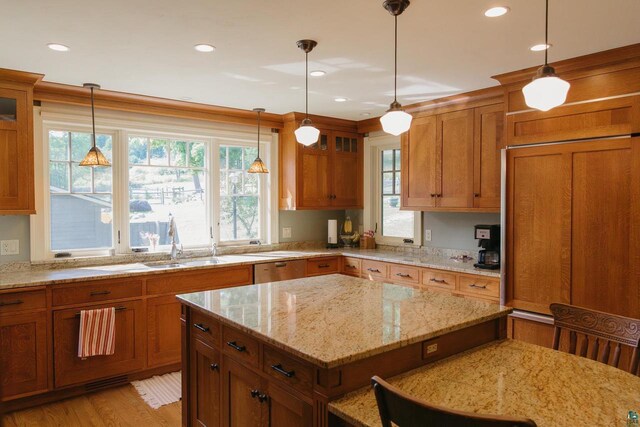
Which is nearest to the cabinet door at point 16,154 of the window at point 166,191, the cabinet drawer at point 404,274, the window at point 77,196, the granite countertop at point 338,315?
the window at point 77,196

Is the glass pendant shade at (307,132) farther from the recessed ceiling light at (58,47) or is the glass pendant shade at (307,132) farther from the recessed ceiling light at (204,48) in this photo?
the recessed ceiling light at (58,47)

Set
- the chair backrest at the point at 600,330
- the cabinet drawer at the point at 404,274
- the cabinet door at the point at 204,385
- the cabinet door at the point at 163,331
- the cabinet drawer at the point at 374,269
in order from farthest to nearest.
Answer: the cabinet drawer at the point at 374,269, the cabinet drawer at the point at 404,274, the cabinet door at the point at 163,331, the cabinet door at the point at 204,385, the chair backrest at the point at 600,330

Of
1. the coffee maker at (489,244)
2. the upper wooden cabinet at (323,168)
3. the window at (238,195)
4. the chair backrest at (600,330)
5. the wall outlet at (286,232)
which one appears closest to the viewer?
the chair backrest at (600,330)

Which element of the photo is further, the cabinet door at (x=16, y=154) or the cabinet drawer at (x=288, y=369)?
the cabinet door at (x=16, y=154)

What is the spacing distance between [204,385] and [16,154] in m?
2.36

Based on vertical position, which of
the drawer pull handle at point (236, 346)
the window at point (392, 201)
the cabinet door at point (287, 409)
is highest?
the window at point (392, 201)

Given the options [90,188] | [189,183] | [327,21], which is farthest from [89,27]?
[189,183]

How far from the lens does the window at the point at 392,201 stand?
16.6ft

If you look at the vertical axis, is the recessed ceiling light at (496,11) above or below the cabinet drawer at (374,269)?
above

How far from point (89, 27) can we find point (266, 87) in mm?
1519

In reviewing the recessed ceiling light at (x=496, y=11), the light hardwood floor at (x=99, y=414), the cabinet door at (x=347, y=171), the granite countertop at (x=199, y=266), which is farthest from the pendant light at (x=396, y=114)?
the cabinet door at (x=347, y=171)

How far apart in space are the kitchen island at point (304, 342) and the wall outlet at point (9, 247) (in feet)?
6.64

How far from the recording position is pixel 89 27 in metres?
2.43

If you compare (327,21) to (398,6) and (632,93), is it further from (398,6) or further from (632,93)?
(632,93)
